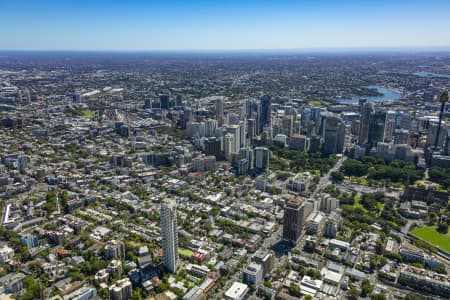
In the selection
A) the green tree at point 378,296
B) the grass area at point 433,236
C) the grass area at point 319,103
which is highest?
the grass area at point 319,103

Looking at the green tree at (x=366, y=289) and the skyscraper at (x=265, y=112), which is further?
the skyscraper at (x=265, y=112)

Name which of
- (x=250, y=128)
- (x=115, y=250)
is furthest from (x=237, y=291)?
(x=250, y=128)

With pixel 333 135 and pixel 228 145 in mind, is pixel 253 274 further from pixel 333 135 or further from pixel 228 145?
pixel 333 135

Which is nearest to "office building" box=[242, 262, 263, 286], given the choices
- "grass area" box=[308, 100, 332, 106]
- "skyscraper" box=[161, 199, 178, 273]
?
"skyscraper" box=[161, 199, 178, 273]

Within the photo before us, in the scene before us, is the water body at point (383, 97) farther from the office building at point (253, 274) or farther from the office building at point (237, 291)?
the office building at point (237, 291)

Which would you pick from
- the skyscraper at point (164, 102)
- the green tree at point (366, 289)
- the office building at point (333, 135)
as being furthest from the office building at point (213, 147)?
the skyscraper at point (164, 102)

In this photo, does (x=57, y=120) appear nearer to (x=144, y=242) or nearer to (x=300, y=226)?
(x=144, y=242)

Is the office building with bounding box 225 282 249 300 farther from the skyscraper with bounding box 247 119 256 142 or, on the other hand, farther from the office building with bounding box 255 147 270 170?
the skyscraper with bounding box 247 119 256 142
